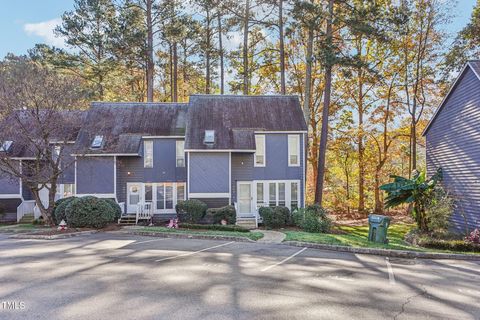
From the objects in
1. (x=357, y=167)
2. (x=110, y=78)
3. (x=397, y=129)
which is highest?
(x=110, y=78)

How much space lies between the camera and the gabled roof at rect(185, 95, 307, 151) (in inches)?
739

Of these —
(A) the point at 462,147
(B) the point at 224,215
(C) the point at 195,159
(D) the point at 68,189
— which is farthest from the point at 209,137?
(A) the point at 462,147

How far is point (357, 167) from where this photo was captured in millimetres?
29391

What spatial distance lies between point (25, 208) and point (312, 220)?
1582cm

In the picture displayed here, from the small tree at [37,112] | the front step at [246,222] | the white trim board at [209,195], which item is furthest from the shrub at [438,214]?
the small tree at [37,112]

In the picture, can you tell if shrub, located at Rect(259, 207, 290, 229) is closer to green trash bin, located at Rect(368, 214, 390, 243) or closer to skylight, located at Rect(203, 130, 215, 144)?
skylight, located at Rect(203, 130, 215, 144)

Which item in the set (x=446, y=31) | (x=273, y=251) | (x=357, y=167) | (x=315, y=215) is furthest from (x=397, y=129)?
(x=273, y=251)

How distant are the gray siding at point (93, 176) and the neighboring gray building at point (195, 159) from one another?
48mm

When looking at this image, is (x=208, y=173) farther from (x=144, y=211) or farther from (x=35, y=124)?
(x=35, y=124)

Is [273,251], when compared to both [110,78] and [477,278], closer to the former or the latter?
[477,278]

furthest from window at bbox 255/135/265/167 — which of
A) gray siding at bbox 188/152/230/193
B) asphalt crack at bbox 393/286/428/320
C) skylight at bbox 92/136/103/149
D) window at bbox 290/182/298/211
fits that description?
asphalt crack at bbox 393/286/428/320

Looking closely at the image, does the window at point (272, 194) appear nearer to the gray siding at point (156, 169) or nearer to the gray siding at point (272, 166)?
the gray siding at point (272, 166)

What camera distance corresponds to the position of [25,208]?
65.2 feet

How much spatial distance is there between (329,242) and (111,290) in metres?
7.75
